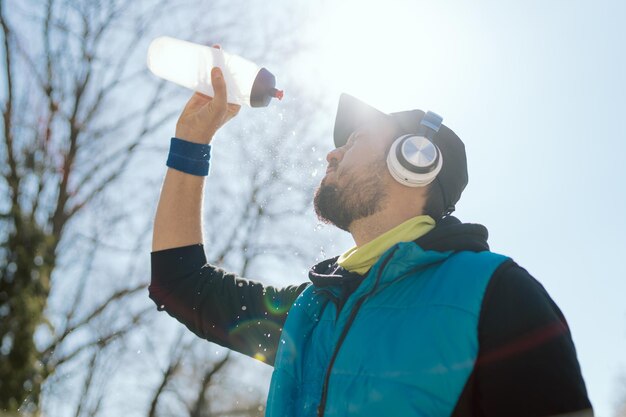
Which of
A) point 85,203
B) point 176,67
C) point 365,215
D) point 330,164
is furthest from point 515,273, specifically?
point 85,203

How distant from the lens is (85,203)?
10.5m

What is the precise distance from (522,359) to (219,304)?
1.47 metres

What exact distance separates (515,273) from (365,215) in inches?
37.3

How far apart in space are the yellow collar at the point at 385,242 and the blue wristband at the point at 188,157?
879 mm

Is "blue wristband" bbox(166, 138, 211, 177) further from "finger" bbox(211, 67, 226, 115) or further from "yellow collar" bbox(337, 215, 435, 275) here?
"yellow collar" bbox(337, 215, 435, 275)

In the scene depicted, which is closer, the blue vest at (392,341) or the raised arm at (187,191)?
the blue vest at (392,341)

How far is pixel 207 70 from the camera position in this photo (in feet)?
12.3

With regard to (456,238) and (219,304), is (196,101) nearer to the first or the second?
(219,304)

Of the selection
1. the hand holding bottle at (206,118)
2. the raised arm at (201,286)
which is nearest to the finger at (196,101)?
the hand holding bottle at (206,118)

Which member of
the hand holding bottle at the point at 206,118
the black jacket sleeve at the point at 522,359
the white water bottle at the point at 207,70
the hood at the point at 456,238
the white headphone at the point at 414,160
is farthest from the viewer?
the white water bottle at the point at 207,70

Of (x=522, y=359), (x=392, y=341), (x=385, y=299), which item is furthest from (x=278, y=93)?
(x=522, y=359)

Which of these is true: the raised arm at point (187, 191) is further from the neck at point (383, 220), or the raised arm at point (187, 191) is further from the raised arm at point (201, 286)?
the neck at point (383, 220)

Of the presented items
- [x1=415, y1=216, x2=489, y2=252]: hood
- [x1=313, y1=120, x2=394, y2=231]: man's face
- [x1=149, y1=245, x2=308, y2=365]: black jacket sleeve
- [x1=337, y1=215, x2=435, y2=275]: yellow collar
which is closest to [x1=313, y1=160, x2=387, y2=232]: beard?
[x1=313, y1=120, x2=394, y2=231]: man's face

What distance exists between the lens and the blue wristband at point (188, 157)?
9.45ft
